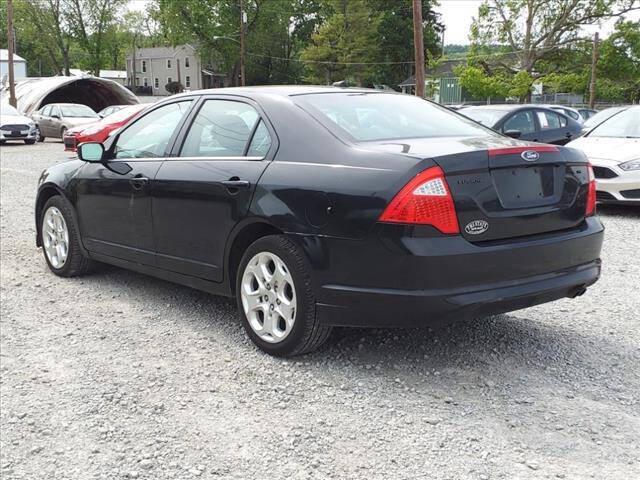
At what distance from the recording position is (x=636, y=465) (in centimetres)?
289

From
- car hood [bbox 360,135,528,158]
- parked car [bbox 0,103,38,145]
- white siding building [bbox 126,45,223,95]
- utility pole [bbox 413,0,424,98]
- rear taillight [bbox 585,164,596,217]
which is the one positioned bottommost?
rear taillight [bbox 585,164,596,217]

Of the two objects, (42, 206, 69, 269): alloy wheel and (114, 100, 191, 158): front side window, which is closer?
(114, 100, 191, 158): front side window

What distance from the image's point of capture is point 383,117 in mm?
4406

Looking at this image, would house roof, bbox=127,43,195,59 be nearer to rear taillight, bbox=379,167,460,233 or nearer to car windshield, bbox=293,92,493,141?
car windshield, bbox=293,92,493,141

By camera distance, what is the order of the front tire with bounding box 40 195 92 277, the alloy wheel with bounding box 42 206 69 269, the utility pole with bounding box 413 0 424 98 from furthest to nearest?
1. the utility pole with bounding box 413 0 424 98
2. the alloy wheel with bounding box 42 206 69 269
3. the front tire with bounding box 40 195 92 277

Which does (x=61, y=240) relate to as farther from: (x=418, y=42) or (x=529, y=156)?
(x=418, y=42)

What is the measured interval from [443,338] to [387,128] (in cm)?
132

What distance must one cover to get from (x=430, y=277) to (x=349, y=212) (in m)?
0.52

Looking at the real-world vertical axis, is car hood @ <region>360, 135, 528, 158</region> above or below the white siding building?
below

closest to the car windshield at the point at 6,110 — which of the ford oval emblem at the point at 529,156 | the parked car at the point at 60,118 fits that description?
the parked car at the point at 60,118

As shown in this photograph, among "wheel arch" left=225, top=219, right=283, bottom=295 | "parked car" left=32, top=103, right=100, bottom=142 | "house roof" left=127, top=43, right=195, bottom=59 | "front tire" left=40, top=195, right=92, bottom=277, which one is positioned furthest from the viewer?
"house roof" left=127, top=43, right=195, bottom=59

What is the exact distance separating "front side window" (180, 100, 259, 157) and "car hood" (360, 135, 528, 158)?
915mm

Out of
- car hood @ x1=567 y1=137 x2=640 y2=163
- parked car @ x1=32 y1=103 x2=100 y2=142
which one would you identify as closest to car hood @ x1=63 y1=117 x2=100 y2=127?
parked car @ x1=32 y1=103 x2=100 y2=142

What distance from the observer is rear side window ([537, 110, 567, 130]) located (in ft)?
46.0
